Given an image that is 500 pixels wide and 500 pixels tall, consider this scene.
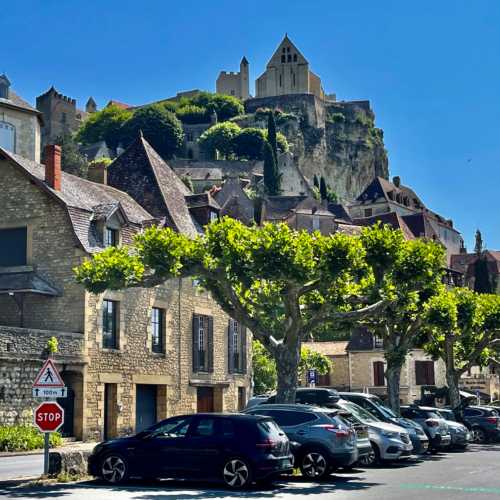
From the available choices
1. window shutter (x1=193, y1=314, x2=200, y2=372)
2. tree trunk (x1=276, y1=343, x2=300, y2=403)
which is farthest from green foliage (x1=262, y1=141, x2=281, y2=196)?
tree trunk (x1=276, y1=343, x2=300, y2=403)

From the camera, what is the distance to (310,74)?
160m

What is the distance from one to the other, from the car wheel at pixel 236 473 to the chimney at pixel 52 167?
56.8ft

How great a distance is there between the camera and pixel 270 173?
380 ft

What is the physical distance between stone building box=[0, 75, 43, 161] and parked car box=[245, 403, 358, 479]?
3429 centimetres

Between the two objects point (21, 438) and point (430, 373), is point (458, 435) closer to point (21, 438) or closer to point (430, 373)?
point (21, 438)

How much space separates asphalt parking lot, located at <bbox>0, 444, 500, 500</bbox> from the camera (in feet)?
45.1

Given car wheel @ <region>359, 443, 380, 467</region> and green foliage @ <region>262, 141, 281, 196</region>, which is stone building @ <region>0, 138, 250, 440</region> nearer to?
car wheel @ <region>359, 443, 380, 467</region>

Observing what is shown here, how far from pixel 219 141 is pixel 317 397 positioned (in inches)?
4208

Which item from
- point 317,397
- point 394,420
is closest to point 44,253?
point 317,397

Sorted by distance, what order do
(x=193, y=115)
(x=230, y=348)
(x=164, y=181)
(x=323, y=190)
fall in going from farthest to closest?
(x=193, y=115)
(x=323, y=190)
(x=164, y=181)
(x=230, y=348)

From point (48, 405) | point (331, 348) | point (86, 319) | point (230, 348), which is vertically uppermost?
point (331, 348)

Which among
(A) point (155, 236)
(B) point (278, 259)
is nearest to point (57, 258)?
(A) point (155, 236)

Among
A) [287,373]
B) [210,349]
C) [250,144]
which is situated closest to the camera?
[287,373]

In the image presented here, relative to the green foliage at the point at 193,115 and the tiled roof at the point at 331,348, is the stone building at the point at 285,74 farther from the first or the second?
the tiled roof at the point at 331,348
